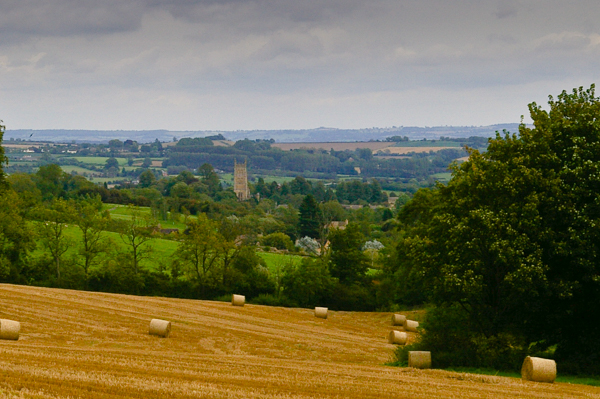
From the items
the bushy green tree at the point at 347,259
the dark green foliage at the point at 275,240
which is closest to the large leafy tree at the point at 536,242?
the bushy green tree at the point at 347,259

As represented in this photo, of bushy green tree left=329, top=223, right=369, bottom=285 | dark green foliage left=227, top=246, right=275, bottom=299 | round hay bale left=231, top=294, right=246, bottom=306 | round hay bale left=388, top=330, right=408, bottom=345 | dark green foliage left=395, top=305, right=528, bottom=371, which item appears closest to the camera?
dark green foliage left=395, top=305, right=528, bottom=371

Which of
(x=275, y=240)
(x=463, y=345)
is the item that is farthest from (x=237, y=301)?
(x=275, y=240)

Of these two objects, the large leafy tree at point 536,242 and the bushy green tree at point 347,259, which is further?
the bushy green tree at point 347,259

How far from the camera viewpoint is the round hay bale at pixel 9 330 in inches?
910

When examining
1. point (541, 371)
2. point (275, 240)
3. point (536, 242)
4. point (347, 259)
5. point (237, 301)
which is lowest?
point (275, 240)

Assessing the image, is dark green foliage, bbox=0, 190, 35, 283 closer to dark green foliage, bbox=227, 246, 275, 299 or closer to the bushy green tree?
dark green foliage, bbox=227, 246, 275, 299

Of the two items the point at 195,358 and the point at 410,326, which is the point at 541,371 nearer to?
the point at 195,358

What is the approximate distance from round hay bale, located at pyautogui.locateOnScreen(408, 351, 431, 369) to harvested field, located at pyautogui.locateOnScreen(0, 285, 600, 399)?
5.33 ft

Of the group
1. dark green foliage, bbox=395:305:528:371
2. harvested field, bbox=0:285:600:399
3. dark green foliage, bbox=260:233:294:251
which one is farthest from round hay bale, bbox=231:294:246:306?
dark green foliage, bbox=260:233:294:251

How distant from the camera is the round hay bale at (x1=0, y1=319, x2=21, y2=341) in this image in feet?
75.8

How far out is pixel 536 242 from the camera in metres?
24.7

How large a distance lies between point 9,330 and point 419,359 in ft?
51.9

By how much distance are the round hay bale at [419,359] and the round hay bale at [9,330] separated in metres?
15.2

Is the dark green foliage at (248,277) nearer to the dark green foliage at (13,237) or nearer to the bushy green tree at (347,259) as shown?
the bushy green tree at (347,259)
